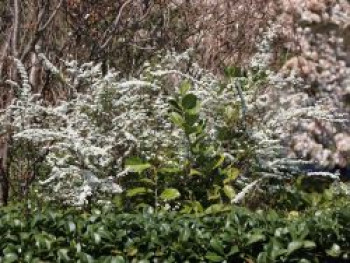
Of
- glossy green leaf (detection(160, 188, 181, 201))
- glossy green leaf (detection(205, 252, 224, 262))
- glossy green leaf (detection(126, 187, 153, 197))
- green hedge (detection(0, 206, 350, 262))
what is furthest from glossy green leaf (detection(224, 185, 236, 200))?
glossy green leaf (detection(205, 252, 224, 262))

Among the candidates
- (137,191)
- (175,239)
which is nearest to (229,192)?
(137,191)

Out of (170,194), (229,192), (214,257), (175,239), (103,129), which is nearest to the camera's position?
(214,257)

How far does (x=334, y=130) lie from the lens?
7.63m

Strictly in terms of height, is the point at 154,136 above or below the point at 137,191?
above

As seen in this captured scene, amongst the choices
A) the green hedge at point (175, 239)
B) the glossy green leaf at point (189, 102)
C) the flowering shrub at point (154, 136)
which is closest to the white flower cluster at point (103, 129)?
the flowering shrub at point (154, 136)

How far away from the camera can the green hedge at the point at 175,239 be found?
3.71 metres

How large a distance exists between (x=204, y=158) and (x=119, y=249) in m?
1.29

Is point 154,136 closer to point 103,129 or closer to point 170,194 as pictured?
point 103,129

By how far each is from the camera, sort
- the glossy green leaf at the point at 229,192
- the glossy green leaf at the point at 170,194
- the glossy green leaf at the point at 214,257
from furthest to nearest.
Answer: the glossy green leaf at the point at 229,192, the glossy green leaf at the point at 170,194, the glossy green leaf at the point at 214,257

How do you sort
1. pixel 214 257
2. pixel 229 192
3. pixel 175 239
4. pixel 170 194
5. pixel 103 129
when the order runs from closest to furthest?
pixel 214 257, pixel 175 239, pixel 170 194, pixel 229 192, pixel 103 129

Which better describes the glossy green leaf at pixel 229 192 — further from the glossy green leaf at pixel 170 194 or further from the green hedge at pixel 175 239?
the green hedge at pixel 175 239

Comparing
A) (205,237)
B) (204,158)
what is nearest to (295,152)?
(204,158)

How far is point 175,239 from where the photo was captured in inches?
150

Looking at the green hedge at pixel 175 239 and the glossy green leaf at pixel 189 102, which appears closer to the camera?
the green hedge at pixel 175 239
